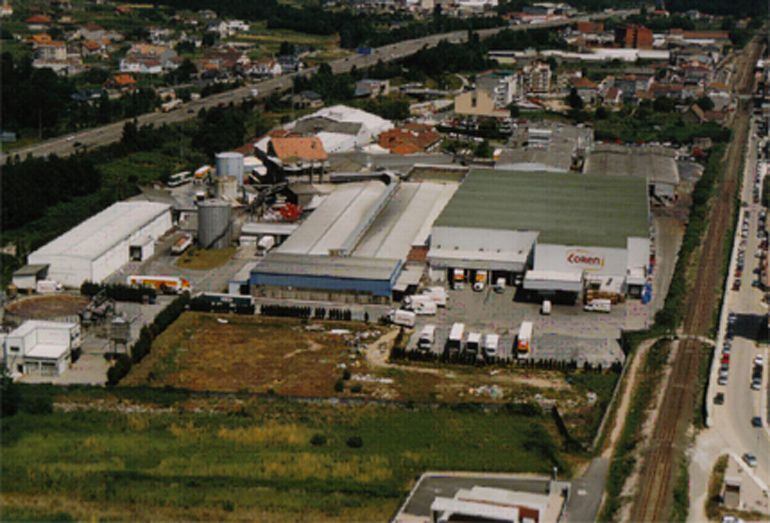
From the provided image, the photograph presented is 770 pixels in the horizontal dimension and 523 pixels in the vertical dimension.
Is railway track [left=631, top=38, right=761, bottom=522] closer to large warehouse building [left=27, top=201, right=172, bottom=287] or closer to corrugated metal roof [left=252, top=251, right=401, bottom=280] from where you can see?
corrugated metal roof [left=252, top=251, right=401, bottom=280]

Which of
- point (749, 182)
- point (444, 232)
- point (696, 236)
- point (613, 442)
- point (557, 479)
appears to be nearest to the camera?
point (557, 479)

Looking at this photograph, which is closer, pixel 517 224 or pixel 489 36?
pixel 517 224

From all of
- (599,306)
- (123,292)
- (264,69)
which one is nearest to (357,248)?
(123,292)

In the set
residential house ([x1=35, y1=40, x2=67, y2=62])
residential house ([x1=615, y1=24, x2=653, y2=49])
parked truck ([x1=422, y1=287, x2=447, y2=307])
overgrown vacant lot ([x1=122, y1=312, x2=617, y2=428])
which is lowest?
overgrown vacant lot ([x1=122, y1=312, x2=617, y2=428])

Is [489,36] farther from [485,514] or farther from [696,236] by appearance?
[485,514]

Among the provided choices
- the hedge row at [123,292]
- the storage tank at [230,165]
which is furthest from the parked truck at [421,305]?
the storage tank at [230,165]

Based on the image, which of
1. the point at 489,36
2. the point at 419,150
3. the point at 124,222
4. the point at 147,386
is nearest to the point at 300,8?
the point at 489,36

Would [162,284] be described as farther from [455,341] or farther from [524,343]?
[524,343]

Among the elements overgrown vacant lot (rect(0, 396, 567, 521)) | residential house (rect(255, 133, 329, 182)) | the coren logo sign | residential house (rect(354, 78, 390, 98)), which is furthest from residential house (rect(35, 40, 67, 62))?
overgrown vacant lot (rect(0, 396, 567, 521))
